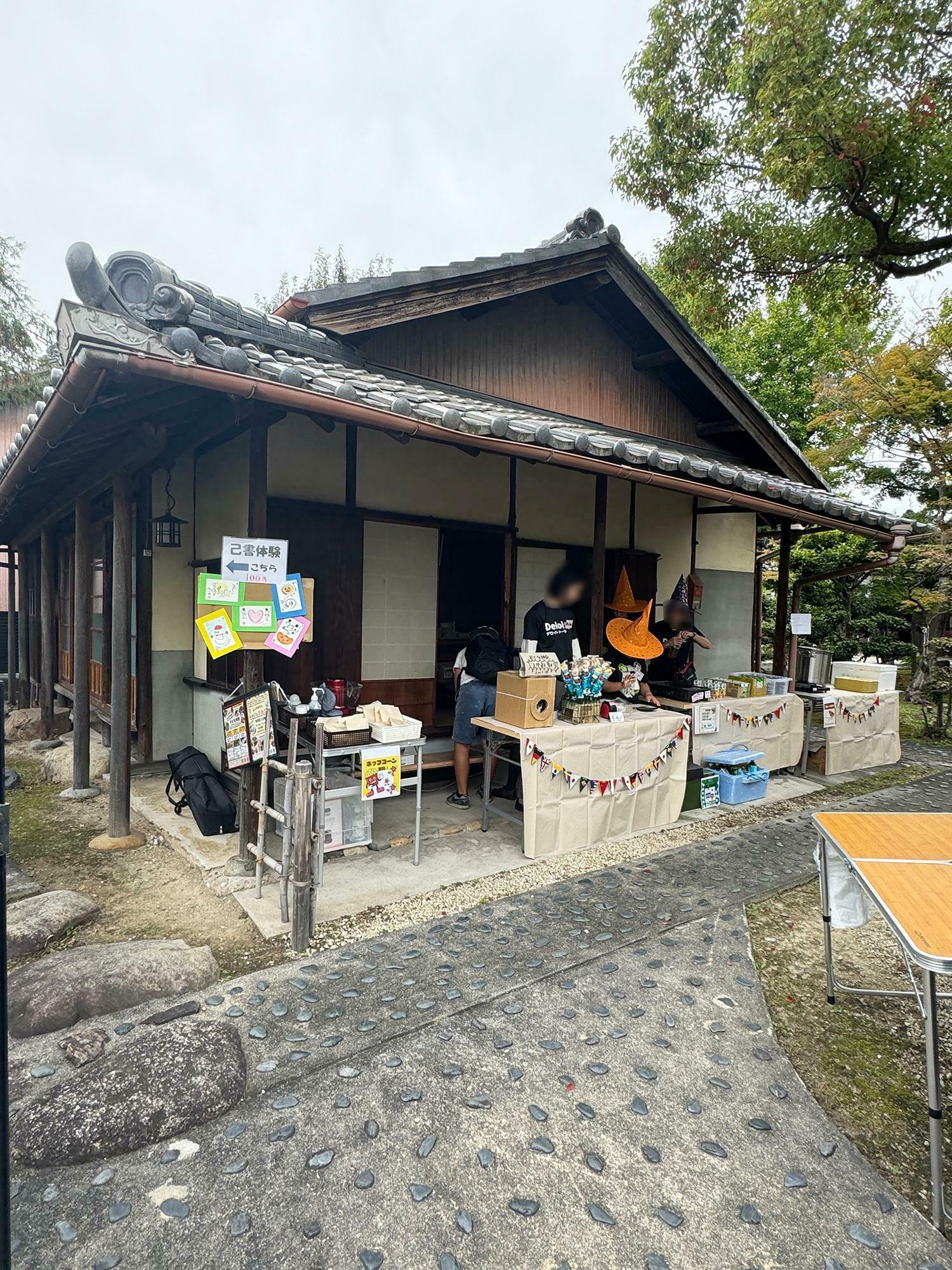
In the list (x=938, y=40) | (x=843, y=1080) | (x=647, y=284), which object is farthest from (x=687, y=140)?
(x=843, y=1080)

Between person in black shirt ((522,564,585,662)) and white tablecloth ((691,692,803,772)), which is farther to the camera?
white tablecloth ((691,692,803,772))

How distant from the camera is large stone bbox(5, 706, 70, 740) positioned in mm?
9070

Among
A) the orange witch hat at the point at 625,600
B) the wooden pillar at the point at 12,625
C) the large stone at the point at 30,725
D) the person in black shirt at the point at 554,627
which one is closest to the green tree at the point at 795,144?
the orange witch hat at the point at 625,600

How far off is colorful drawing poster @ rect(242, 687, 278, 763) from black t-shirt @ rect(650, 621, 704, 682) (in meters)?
4.48

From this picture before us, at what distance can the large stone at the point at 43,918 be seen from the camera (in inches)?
136

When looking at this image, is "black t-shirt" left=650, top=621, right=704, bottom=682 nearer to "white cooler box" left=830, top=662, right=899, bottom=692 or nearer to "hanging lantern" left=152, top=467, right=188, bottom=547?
"white cooler box" left=830, top=662, right=899, bottom=692

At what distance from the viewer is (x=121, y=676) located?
193 inches

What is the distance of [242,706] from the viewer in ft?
14.0

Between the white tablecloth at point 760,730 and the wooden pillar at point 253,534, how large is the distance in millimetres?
4132

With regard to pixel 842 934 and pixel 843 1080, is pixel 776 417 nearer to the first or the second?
pixel 842 934

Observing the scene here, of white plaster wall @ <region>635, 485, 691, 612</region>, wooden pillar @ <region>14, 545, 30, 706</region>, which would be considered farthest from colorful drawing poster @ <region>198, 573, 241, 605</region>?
wooden pillar @ <region>14, 545, 30, 706</region>

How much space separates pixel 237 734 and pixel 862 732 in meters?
7.64

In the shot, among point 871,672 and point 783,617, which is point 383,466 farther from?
point 871,672

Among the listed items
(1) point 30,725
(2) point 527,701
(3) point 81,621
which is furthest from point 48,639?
(2) point 527,701
